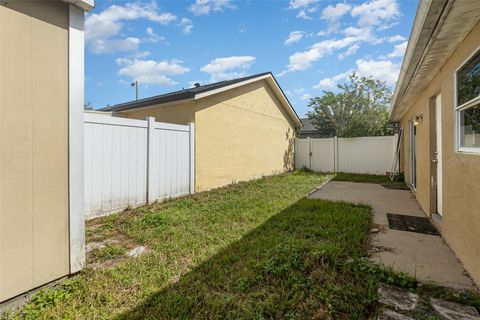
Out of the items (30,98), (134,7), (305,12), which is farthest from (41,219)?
(305,12)

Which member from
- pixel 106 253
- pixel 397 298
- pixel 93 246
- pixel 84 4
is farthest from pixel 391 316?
pixel 84 4

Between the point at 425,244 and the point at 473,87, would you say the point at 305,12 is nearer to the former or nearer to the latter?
the point at 473,87

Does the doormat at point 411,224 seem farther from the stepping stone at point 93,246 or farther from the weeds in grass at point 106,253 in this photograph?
the stepping stone at point 93,246

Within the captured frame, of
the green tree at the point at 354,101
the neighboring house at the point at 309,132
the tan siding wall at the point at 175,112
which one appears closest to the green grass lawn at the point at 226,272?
the tan siding wall at the point at 175,112

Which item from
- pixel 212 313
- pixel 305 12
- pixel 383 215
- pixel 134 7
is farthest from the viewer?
pixel 305 12

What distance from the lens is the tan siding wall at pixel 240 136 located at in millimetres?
6852

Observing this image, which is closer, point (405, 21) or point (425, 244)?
point (425, 244)

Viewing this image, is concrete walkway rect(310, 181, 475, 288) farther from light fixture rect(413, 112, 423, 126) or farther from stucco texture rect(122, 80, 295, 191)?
stucco texture rect(122, 80, 295, 191)

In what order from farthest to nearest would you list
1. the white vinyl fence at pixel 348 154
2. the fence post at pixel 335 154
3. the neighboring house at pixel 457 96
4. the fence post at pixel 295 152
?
1. the fence post at pixel 295 152
2. the fence post at pixel 335 154
3. the white vinyl fence at pixel 348 154
4. the neighboring house at pixel 457 96

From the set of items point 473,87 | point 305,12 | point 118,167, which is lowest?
point 118,167

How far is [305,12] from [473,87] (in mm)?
5587

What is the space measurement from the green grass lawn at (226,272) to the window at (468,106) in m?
1.67

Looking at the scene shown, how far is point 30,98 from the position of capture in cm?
194

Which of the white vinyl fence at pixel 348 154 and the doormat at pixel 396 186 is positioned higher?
the white vinyl fence at pixel 348 154
